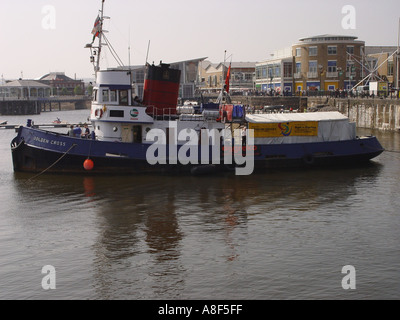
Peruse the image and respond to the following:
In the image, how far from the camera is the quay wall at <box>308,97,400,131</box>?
2354 inches

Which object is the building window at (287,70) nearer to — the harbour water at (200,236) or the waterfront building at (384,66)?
the waterfront building at (384,66)

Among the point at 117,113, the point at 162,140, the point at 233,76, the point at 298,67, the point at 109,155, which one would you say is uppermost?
the point at 233,76

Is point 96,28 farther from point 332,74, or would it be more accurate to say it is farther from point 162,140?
point 332,74

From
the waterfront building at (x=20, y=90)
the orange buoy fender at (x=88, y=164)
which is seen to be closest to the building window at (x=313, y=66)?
the orange buoy fender at (x=88, y=164)

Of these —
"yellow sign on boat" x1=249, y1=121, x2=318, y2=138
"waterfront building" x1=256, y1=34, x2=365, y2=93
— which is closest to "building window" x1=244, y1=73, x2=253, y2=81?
"waterfront building" x1=256, y1=34, x2=365, y2=93

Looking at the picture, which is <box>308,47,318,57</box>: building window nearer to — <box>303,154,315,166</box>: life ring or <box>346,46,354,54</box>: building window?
<box>346,46,354,54</box>: building window

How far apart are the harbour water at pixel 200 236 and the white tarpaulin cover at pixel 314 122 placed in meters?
3.17

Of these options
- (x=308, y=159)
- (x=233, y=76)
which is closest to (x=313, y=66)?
(x=233, y=76)

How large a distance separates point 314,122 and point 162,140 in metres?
10.6

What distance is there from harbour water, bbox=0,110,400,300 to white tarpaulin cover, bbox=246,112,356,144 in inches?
125

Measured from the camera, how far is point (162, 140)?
112 ft

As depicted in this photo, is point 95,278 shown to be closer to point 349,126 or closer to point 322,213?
point 322,213
